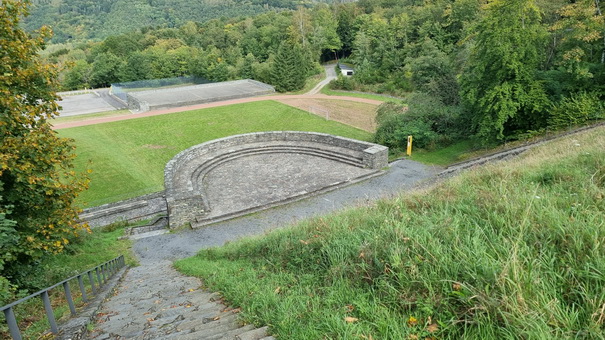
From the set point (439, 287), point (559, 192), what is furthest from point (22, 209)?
point (559, 192)

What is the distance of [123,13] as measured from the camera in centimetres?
14525

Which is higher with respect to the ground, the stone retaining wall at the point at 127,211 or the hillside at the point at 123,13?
the hillside at the point at 123,13

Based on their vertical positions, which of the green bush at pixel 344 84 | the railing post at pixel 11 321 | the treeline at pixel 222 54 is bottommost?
the railing post at pixel 11 321

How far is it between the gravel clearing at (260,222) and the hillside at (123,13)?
13824 centimetres

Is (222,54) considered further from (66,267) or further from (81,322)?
(81,322)

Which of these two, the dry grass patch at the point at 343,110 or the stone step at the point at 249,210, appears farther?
the dry grass patch at the point at 343,110

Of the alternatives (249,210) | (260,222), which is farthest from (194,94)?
(260,222)

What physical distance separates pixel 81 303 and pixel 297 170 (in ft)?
40.4

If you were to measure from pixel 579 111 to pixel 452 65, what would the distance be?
1136 centimetres

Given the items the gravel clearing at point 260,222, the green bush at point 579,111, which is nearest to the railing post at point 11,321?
the gravel clearing at point 260,222

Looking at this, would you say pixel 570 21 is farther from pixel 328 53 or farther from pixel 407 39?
pixel 328 53

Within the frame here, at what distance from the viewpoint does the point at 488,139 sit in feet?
54.2

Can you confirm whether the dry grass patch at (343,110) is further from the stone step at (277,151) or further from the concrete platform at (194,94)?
the stone step at (277,151)

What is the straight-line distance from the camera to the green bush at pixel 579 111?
14.6m
